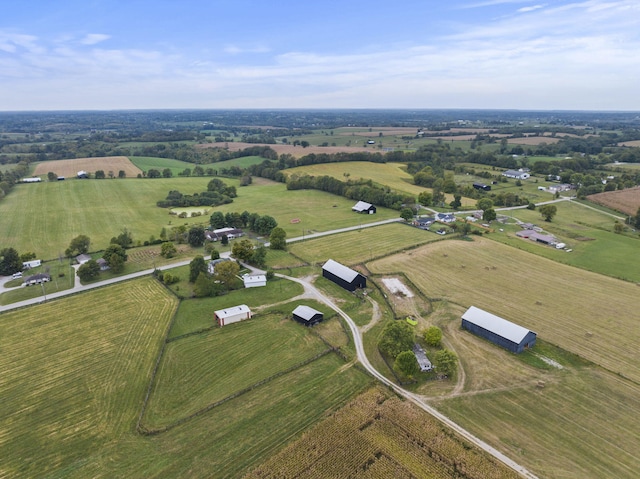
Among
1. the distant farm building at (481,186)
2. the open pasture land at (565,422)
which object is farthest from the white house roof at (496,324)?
the distant farm building at (481,186)

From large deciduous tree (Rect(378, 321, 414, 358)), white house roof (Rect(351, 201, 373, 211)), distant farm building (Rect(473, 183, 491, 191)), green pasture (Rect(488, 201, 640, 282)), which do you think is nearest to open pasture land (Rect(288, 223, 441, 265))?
white house roof (Rect(351, 201, 373, 211))

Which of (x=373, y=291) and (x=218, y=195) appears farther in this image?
(x=218, y=195)

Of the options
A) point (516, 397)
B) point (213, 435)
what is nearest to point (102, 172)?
point (213, 435)

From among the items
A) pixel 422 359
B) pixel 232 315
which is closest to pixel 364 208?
pixel 232 315

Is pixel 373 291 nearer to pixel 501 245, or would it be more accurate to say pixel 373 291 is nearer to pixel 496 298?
pixel 496 298

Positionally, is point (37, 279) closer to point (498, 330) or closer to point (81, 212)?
point (81, 212)

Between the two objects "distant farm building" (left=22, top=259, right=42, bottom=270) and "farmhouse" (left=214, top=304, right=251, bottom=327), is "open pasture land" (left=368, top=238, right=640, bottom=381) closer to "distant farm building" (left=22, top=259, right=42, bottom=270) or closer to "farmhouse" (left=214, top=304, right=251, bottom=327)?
"farmhouse" (left=214, top=304, right=251, bottom=327)
